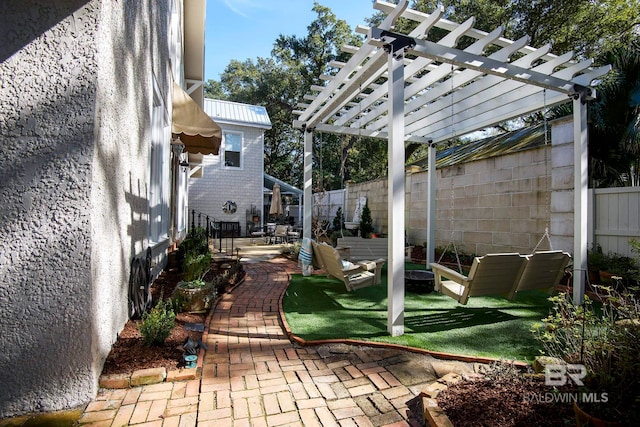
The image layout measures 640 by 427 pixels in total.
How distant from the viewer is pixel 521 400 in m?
2.29

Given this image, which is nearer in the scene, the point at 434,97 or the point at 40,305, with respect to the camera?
the point at 40,305

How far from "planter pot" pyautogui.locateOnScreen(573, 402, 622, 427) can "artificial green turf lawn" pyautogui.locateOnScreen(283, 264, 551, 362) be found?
138 cm

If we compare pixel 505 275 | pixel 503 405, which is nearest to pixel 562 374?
pixel 503 405

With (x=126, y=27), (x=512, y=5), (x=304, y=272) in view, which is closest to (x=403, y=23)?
(x=512, y=5)

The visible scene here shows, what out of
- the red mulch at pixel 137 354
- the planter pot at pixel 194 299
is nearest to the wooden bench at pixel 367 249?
the planter pot at pixel 194 299

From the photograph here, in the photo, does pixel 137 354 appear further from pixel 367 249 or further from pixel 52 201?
pixel 367 249

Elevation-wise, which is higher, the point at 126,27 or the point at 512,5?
the point at 512,5

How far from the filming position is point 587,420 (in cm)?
184

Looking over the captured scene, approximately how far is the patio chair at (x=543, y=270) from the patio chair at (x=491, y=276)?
0.11 m

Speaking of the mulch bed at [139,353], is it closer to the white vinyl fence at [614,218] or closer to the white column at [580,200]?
the white column at [580,200]

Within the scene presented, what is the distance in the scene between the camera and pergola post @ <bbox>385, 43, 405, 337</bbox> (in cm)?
381

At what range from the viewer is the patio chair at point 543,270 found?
4449 millimetres

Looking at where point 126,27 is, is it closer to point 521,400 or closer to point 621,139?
point 521,400

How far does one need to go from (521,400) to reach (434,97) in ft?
16.8
